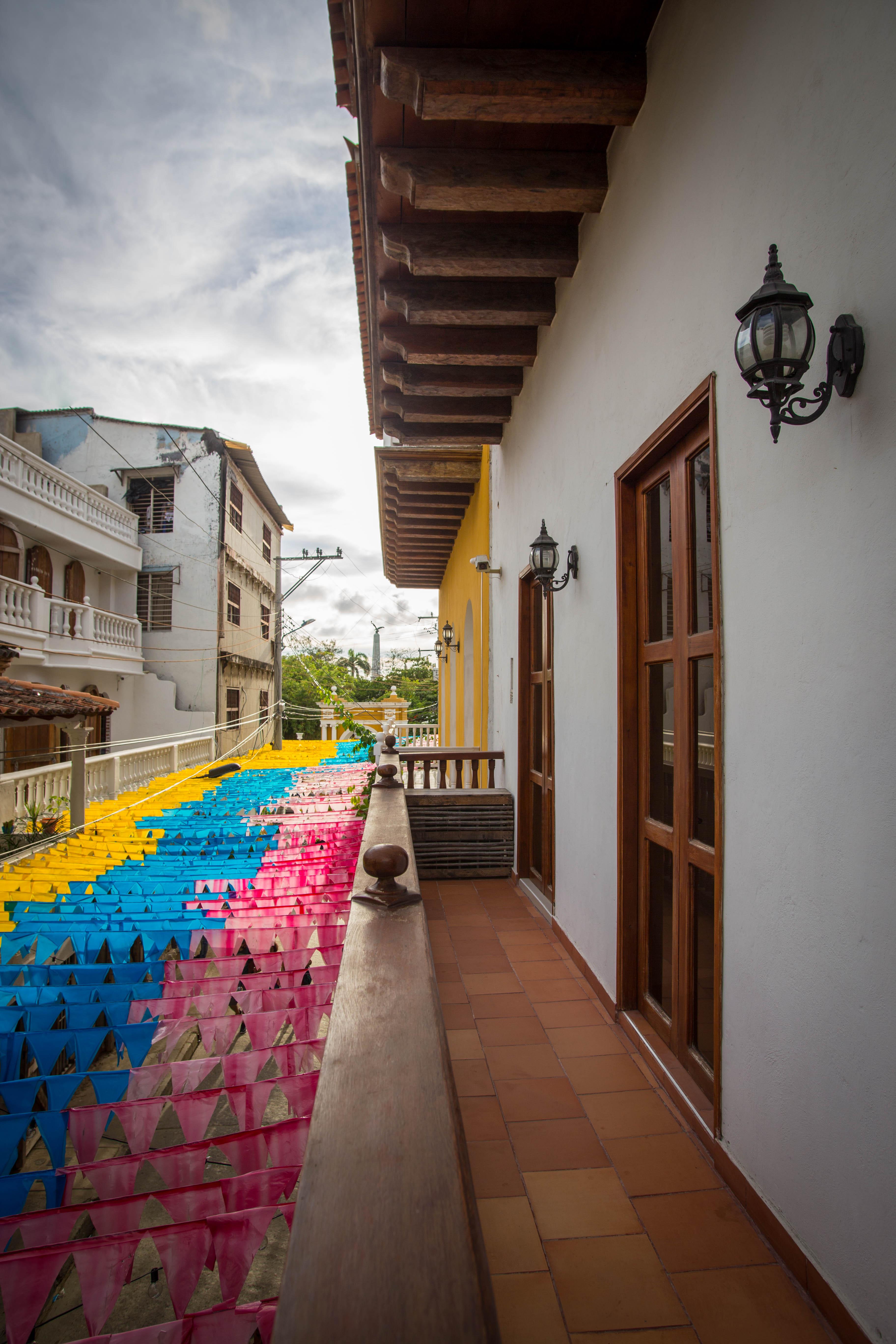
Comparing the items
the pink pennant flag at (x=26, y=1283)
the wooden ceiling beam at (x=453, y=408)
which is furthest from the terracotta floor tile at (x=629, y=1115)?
the wooden ceiling beam at (x=453, y=408)

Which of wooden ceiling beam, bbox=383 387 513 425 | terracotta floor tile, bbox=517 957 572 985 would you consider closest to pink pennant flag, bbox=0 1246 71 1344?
terracotta floor tile, bbox=517 957 572 985

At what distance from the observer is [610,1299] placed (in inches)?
65.9

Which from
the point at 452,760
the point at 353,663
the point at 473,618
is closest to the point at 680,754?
the point at 452,760

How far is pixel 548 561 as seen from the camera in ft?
12.5

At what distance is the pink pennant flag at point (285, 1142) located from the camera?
1.46 meters

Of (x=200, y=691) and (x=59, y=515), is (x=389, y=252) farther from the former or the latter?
(x=200, y=691)

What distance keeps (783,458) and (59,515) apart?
14.8 metres

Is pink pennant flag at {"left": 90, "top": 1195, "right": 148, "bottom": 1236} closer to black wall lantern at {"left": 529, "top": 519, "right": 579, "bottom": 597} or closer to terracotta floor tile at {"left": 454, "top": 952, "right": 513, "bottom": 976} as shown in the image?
terracotta floor tile at {"left": 454, "top": 952, "right": 513, "bottom": 976}

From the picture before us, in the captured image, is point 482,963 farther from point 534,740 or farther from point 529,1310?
point 529,1310

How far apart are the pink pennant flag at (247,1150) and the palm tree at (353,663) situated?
114 ft

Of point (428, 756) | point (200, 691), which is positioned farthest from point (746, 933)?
point (200, 691)

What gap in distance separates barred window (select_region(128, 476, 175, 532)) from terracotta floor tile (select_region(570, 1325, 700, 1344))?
60.7ft

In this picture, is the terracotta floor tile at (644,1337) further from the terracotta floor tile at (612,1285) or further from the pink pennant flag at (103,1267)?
the pink pennant flag at (103,1267)

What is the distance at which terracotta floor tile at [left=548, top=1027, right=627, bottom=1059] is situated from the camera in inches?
111
